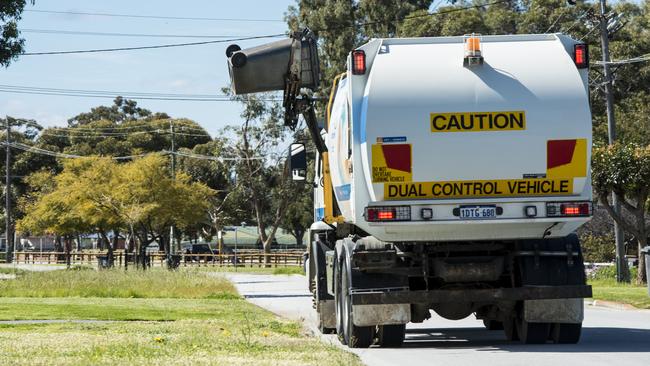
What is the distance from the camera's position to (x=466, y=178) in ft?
47.0

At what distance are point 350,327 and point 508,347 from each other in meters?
2.05

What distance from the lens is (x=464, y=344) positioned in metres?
16.5

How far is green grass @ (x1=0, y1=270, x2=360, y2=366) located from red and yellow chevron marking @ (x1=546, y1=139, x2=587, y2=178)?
10.6 ft

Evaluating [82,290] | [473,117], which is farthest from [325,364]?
[82,290]

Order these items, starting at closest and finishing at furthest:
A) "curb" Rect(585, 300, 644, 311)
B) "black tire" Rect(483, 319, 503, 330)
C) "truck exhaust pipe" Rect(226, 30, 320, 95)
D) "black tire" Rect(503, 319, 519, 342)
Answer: "black tire" Rect(503, 319, 519, 342)
"truck exhaust pipe" Rect(226, 30, 320, 95)
"black tire" Rect(483, 319, 503, 330)
"curb" Rect(585, 300, 644, 311)

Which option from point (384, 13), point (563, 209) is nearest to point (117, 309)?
point (563, 209)

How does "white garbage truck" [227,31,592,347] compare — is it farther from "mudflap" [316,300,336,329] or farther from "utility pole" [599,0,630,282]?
"utility pole" [599,0,630,282]

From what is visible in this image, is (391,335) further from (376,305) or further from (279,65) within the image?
(279,65)

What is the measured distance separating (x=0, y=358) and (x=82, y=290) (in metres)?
20.1

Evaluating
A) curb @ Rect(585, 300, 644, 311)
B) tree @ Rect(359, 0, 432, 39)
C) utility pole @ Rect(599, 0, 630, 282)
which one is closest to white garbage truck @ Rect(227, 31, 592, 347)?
curb @ Rect(585, 300, 644, 311)

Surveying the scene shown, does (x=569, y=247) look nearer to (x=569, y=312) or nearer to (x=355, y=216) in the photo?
(x=569, y=312)

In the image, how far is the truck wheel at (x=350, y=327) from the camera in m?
15.7

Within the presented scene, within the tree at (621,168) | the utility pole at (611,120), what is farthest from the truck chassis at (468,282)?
the utility pole at (611,120)

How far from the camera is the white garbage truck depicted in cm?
1429
